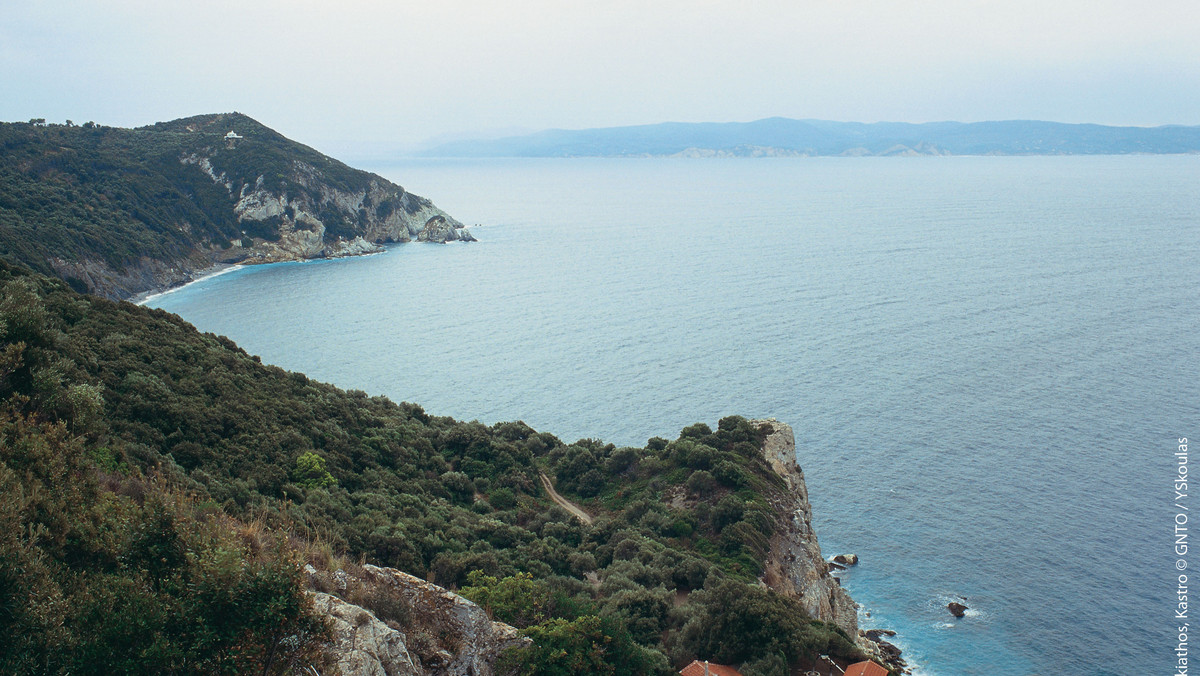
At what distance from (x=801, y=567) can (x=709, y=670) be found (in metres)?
10.8

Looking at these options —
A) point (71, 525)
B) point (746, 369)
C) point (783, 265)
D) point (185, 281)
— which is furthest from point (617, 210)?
point (71, 525)

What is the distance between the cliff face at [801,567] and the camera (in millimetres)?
28438

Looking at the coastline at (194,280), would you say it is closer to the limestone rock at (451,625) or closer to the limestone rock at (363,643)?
the limestone rock at (451,625)

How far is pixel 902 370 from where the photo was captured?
61281mm

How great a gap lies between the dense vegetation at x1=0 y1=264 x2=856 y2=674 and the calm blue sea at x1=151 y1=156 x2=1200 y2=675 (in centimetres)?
1300

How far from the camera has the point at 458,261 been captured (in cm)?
12250

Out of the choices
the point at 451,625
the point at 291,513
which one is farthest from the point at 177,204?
the point at 451,625

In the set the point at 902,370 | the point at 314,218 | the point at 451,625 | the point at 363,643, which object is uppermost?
the point at 314,218

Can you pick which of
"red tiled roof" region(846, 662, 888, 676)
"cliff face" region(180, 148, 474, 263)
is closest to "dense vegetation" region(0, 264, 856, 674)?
"red tiled roof" region(846, 662, 888, 676)

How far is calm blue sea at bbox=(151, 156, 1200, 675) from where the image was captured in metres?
35.7

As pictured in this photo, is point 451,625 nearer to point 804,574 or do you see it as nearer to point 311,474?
point 311,474

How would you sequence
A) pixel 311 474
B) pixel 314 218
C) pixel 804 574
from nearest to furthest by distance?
pixel 311 474 < pixel 804 574 < pixel 314 218

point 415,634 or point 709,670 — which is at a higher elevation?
point 415,634

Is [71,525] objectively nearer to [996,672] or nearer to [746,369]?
[996,672]
